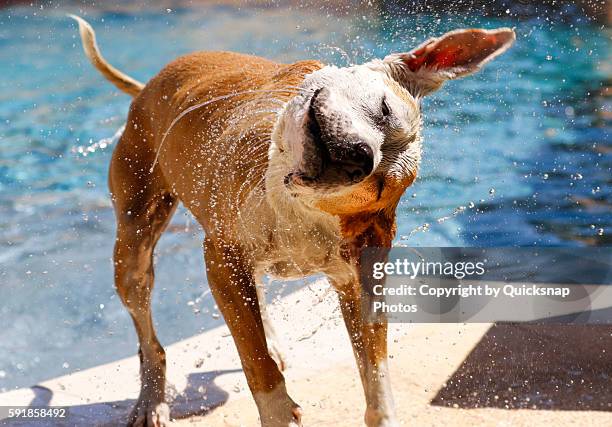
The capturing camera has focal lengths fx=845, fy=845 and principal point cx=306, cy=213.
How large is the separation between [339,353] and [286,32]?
33.7ft

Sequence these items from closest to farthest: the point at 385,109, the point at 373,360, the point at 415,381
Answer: the point at 385,109 < the point at 373,360 < the point at 415,381

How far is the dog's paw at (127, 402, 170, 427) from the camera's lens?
4.61 metres

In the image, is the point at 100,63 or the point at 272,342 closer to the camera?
the point at 100,63

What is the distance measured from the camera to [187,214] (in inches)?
217

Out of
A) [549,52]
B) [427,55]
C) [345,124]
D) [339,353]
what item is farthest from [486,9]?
[345,124]

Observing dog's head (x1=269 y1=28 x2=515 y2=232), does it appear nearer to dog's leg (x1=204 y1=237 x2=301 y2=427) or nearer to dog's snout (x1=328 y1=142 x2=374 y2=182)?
dog's snout (x1=328 y1=142 x2=374 y2=182)

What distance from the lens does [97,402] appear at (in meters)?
4.98

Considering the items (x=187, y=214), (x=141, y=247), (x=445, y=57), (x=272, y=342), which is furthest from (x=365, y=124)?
(x=187, y=214)

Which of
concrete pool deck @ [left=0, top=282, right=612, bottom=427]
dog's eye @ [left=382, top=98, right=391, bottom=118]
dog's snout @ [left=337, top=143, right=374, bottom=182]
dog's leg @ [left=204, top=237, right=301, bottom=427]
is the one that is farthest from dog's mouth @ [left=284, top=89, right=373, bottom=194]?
concrete pool deck @ [left=0, top=282, right=612, bottom=427]

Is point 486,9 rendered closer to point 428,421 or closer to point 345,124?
point 428,421

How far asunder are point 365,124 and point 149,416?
2.69 meters

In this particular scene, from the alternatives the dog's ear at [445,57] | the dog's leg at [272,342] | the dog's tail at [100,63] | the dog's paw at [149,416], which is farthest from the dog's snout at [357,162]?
the dog's tail at [100,63]

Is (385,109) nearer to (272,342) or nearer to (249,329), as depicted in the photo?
(249,329)

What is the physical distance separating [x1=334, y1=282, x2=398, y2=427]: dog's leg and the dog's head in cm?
84
